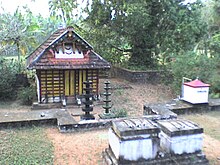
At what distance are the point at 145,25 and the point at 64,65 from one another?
6206mm

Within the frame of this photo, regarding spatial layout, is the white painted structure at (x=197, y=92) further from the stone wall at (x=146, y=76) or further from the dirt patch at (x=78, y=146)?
the stone wall at (x=146, y=76)

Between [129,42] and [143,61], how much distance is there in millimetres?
1586

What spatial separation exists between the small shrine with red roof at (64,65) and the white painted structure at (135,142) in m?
7.80

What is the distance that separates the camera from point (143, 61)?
18844 millimetres

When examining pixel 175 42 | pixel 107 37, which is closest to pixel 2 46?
pixel 107 37

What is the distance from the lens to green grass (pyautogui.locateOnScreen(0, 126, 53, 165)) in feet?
18.7

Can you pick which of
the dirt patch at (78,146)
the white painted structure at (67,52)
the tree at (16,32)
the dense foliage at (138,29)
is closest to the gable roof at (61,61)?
the white painted structure at (67,52)

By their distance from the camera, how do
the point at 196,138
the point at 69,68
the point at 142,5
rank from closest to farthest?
the point at 196,138
the point at 69,68
the point at 142,5

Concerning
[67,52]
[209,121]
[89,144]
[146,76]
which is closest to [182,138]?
[89,144]

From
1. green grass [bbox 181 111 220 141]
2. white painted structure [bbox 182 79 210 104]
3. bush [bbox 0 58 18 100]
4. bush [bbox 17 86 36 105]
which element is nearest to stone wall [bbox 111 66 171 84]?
bush [bbox 17 86 36 105]

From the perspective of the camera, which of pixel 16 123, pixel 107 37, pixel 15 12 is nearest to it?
pixel 16 123

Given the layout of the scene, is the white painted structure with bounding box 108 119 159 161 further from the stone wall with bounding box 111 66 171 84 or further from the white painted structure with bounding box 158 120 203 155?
the stone wall with bounding box 111 66 171 84

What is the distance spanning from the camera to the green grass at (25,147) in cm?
571

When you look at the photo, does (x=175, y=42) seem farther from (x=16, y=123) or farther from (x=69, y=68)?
(x=16, y=123)
